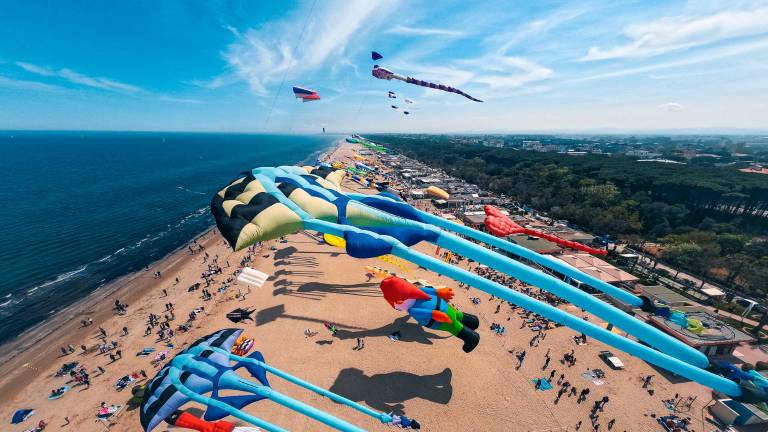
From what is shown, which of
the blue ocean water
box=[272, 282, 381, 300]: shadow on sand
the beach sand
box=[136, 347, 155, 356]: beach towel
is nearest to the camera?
the beach sand

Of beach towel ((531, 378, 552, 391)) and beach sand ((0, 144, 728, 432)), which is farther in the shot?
beach towel ((531, 378, 552, 391))

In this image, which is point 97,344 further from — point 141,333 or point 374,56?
point 374,56

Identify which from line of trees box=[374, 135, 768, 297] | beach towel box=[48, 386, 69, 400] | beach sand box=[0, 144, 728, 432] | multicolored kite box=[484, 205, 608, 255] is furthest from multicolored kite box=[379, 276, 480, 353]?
line of trees box=[374, 135, 768, 297]

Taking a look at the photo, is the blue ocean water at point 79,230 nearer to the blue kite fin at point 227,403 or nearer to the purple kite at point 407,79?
the blue kite fin at point 227,403

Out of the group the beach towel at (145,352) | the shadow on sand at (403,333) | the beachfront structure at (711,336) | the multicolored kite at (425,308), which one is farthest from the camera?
the shadow on sand at (403,333)

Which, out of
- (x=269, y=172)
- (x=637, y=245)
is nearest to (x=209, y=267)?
(x=269, y=172)

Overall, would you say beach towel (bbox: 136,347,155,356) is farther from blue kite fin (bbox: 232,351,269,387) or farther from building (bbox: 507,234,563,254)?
building (bbox: 507,234,563,254)

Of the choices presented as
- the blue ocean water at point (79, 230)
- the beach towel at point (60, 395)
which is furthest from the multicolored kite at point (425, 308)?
Answer: the blue ocean water at point (79, 230)
